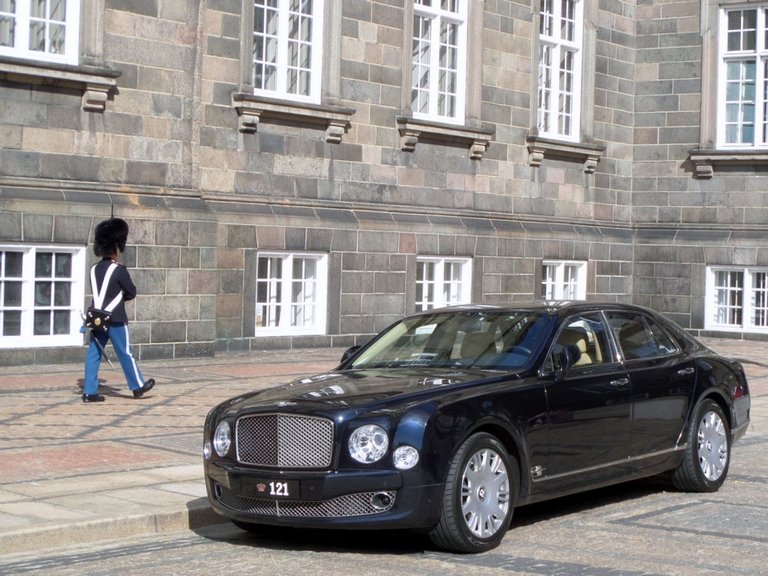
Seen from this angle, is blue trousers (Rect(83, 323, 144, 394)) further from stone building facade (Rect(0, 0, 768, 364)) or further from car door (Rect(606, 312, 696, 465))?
car door (Rect(606, 312, 696, 465))

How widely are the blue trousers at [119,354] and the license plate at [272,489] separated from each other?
5.59m

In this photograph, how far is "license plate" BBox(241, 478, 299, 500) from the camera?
25.2ft

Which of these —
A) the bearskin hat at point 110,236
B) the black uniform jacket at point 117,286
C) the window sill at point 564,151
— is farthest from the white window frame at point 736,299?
the black uniform jacket at point 117,286

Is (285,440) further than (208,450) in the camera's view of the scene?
No

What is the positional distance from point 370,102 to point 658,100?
741 centimetres

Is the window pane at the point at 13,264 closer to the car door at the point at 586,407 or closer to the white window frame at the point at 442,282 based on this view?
the white window frame at the point at 442,282

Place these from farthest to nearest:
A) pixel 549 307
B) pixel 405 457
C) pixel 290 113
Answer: pixel 290 113
pixel 549 307
pixel 405 457

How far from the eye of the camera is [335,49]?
20.2m

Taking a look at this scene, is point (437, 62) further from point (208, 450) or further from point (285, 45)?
point (208, 450)

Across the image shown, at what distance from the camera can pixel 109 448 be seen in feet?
34.9

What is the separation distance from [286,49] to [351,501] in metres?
13.2

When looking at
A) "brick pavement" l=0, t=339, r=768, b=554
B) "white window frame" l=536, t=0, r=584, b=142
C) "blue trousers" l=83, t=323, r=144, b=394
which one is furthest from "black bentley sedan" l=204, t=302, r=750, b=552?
"white window frame" l=536, t=0, r=584, b=142

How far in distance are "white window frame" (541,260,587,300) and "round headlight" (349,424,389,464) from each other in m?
17.0

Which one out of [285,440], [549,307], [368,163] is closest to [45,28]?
[368,163]
